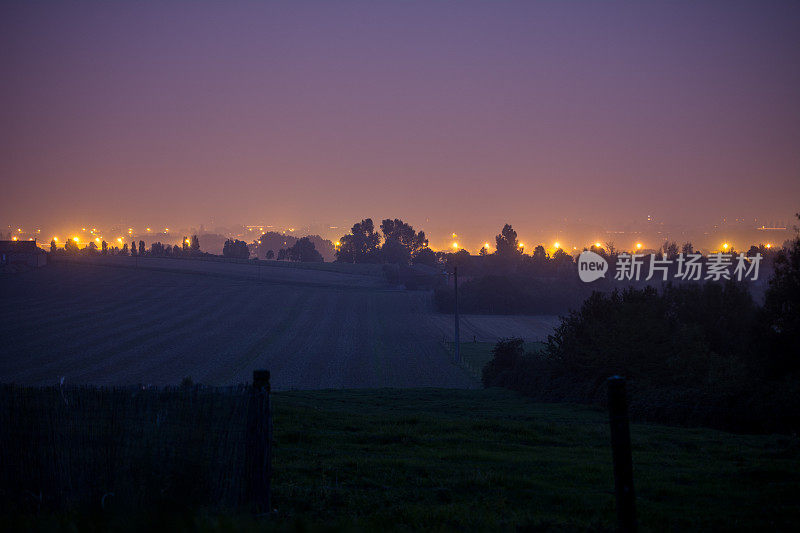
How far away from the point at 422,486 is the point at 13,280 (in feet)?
424

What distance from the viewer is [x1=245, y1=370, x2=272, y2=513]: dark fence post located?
8164 millimetres

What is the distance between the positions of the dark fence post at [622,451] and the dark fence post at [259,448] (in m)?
4.58

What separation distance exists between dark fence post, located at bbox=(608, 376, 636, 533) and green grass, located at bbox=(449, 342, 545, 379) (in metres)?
50.6

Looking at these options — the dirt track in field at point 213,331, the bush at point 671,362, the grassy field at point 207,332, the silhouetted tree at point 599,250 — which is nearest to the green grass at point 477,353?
the dirt track in field at point 213,331

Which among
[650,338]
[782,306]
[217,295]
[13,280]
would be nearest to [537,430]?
[650,338]

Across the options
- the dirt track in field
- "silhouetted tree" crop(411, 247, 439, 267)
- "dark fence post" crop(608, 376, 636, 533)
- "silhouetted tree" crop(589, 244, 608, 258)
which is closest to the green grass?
the dirt track in field

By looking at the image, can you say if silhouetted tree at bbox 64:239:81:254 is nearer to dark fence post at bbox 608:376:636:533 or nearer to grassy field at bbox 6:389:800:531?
grassy field at bbox 6:389:800:531

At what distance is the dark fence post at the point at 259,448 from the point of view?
8.16 m

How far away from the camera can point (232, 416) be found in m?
8.27

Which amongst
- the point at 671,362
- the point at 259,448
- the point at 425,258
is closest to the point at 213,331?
the point at 671,362

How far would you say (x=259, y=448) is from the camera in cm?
824

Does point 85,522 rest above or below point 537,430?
above

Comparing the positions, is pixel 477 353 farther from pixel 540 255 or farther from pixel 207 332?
pixel 540 255

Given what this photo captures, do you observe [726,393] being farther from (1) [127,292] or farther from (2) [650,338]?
(1) [127,292]
